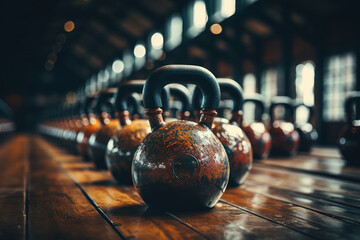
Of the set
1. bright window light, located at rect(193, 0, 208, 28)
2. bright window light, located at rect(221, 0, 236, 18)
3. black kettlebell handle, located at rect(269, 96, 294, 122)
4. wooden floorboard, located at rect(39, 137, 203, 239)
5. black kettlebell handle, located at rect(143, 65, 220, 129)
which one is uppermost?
bright window light, located at rect(193, 0, 208, 28)

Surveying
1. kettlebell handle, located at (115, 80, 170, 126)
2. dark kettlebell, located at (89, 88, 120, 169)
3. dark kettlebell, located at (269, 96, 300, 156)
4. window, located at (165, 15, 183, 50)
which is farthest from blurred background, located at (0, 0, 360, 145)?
kettlebell handle, located at (115, 80, 170, 126)

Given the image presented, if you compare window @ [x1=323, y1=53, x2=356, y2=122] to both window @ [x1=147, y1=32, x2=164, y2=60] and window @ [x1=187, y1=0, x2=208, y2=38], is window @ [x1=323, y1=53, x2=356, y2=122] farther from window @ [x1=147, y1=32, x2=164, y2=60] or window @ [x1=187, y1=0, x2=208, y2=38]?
window @ [x1=147, y1=32, x2=164, y2=60]

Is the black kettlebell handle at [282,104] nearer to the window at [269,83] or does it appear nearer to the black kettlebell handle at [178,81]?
the black kettlebell handle at [178,81]

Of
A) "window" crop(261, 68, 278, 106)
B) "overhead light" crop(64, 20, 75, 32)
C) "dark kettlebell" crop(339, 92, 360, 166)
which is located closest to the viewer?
"dark kettlebell" crop(339, 92, 360, 166)

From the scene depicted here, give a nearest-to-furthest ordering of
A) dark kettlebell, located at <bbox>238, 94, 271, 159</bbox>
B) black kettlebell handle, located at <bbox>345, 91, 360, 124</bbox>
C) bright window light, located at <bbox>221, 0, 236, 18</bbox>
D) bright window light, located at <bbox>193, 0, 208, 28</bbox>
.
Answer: black kettlebell handle, located at <bbox>345, 91, 360, 124</bbox>
dark kettlebell, located at <bbox>238, 94, 271, 159</bbox>
bright window light, located at <bbox>221, 0, 236, 18</bbox>
bright window light, located at <bbox>193, 0, 208, 28</bbox>

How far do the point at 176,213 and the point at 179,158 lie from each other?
25 cm

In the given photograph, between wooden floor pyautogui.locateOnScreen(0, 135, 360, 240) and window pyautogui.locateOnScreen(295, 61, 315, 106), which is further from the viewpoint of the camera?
window pyautogui.locateOnScreen(295, 61, 315, 106)

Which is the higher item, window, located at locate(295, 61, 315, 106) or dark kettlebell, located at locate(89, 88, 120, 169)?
A: window, located at locate(295, 61, 315, 106)

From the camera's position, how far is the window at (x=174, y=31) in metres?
12.7

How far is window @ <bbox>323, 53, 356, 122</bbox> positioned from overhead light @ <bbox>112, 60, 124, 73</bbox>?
14.4m

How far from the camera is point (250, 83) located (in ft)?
42.5

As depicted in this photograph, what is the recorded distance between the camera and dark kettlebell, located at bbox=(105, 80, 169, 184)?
7.53 feet

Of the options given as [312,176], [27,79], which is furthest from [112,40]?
[312,176]

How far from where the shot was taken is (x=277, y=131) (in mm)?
4730
